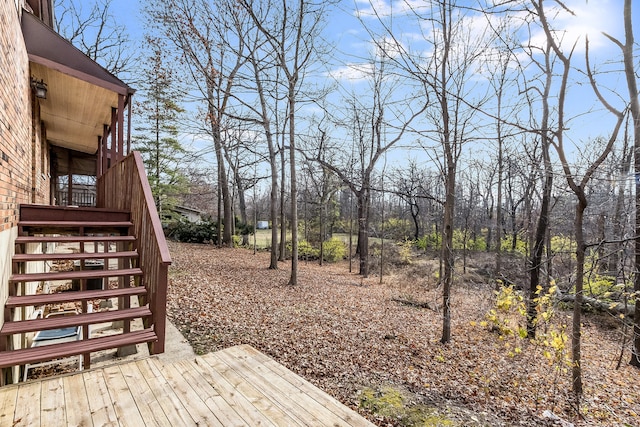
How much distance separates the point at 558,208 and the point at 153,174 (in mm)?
15884

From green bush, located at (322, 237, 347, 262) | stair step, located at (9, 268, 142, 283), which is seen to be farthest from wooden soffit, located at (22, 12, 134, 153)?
green bush, located at (322, 237, 347, 262)

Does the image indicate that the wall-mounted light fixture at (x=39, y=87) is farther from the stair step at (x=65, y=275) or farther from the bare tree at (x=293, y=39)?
the bare tree at (x=293, y=39)

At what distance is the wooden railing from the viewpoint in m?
3.25

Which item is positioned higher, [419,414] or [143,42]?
[143,42]

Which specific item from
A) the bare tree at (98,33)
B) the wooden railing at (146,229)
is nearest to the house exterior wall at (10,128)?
the wooden railing at (146,229)

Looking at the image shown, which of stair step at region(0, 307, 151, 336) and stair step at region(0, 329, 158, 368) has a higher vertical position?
stair step at region(0, 307, 151, 336)

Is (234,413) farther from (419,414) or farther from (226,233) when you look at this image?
(226,233)

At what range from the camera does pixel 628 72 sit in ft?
16.9

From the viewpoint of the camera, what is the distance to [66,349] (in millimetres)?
2961

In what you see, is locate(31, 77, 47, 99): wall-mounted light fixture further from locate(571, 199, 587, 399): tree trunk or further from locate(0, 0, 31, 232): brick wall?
locate(571, 199, 587, 399): tree trunk

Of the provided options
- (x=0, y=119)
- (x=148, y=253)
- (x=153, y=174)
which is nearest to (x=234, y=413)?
(x=148, y=253)

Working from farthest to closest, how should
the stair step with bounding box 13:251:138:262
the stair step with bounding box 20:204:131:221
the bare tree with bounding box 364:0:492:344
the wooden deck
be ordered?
the bare tree with bounding box 364:0:492:344 < the stair step with bounding box 20:204:131:221 < the stair step with bounding box 13:251:138:262 < the wooden deck

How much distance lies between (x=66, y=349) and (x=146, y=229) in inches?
56.2

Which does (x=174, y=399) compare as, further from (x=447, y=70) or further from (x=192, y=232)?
(x=192, y=232)
